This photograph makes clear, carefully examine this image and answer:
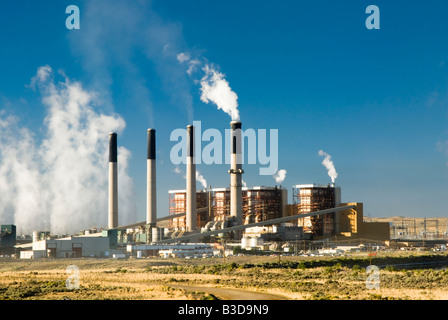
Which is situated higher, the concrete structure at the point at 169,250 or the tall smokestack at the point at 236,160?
the tall smokestack at the point at 236,160

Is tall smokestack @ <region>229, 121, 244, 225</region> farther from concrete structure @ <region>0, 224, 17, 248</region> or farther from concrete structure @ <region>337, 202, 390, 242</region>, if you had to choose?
concrete structure @ <region>0, 224, 17, 248</region>

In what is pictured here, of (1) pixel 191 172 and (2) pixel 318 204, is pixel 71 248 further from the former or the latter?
(2) pixel 318 204

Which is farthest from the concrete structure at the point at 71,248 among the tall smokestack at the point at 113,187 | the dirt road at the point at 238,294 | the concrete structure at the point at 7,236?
the dirt road at the point at 238,294

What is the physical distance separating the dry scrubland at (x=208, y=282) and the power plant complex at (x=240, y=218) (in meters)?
26.2

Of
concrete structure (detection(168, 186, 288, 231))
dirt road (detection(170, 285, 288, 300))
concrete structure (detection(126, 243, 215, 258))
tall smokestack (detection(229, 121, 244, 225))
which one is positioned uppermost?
tall smokestack (detection(229, 121, 244, 225))

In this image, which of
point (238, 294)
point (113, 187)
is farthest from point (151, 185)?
point (238, 294)

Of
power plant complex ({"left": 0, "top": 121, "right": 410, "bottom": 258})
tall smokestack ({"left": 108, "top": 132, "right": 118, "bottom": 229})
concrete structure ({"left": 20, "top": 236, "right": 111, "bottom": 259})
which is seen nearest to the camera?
concrete structure ({"left": 20, "top": 236, "right": 111, "bottom": 259})

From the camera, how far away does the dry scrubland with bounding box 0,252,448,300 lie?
123 feet

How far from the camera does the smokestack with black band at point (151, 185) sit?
110 metres

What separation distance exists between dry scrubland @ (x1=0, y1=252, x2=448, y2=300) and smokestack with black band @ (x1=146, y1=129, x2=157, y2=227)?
38.7m

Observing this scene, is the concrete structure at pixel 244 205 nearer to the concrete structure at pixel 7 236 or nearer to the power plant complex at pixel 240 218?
the power plant complex at pixel 240 218

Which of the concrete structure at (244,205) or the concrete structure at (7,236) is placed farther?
the concrete structure at (244,205)

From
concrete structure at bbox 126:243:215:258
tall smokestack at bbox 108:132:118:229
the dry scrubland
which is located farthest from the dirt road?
tall smokestack at bbox 108:132:118:229
